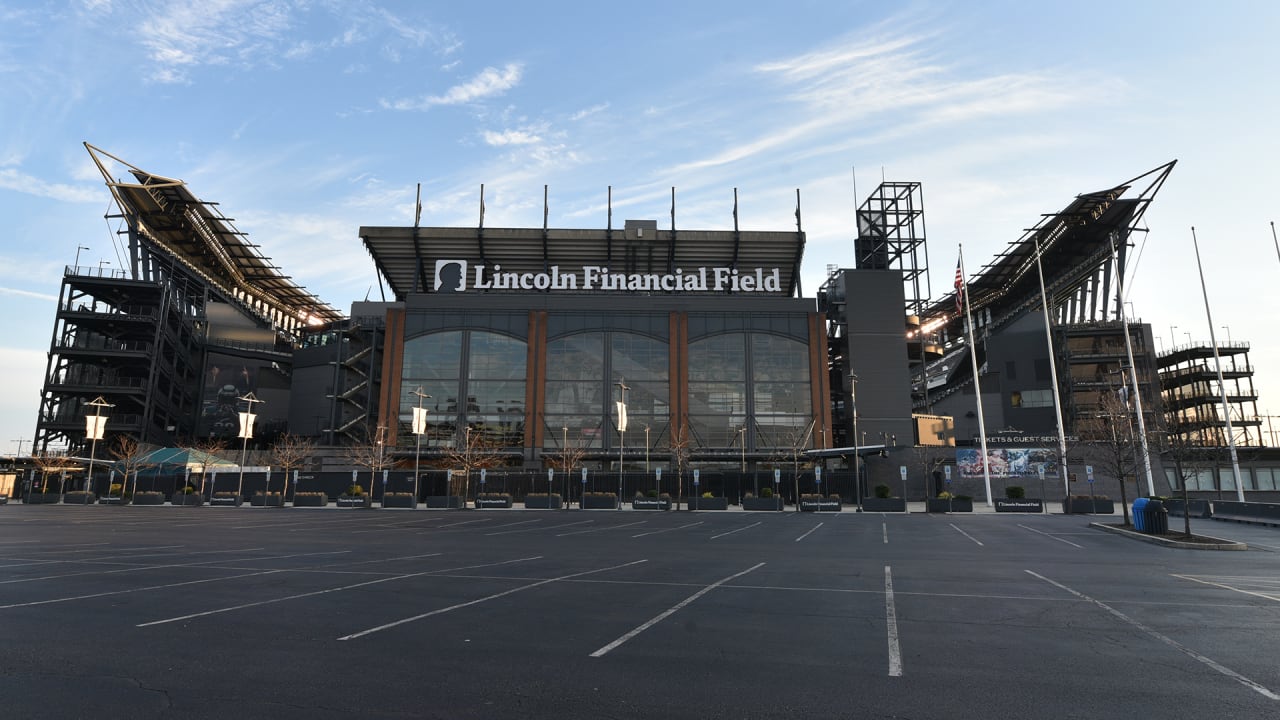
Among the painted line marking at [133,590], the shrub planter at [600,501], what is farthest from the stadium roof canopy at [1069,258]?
the painted line marking at [133,590]

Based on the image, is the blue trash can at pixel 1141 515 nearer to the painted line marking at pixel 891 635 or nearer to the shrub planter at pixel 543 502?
the painted line marking at pixel 891 635

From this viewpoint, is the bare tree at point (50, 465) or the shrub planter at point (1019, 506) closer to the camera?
the shrub planter at point (1019, 506)

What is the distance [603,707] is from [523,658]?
6.23 feet

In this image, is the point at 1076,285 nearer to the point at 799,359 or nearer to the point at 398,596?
the point at 799,359

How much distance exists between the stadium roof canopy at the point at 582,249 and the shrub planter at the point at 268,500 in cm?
3639

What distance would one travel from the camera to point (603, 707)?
581 cm

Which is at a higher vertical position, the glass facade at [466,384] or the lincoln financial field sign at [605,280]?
the lincoln financial field sign at [605,280]

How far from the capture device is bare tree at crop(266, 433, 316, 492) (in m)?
68.9

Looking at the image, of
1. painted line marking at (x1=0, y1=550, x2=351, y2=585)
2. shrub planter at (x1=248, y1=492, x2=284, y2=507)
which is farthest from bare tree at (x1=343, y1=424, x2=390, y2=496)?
painted line marking at (x1=0, y1=550, x2=351, y2=585)

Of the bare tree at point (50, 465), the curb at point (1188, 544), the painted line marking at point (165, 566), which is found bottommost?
the curb at point (1188, 544)

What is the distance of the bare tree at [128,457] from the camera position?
204ft

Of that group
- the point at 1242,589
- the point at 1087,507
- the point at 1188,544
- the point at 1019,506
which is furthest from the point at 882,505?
the point at 1242,589

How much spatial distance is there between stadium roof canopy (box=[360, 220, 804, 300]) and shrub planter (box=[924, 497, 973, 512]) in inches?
1707

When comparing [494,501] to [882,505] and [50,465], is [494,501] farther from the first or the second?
[50,465]
